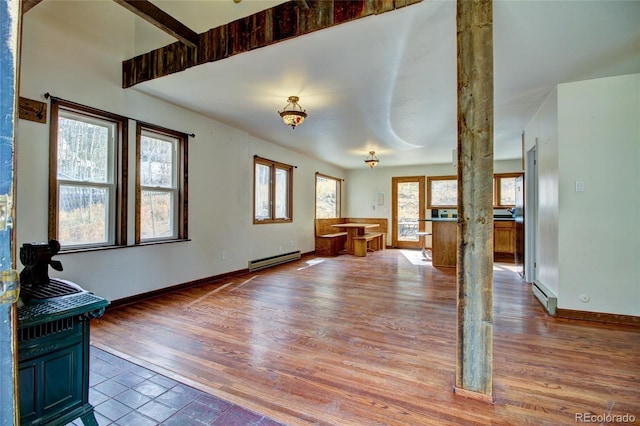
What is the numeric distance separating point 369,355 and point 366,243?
215 inches

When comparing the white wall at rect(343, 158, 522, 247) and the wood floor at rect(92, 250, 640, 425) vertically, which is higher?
the white wall at rect(343, 158, 522, 247)

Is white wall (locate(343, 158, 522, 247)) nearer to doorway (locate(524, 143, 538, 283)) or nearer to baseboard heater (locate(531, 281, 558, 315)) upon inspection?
doorway (locate(524, 143, 538, 283))

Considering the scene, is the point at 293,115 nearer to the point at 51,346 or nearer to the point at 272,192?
the point at 272,192

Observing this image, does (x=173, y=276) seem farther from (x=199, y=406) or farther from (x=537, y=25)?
(x=537, y=25)

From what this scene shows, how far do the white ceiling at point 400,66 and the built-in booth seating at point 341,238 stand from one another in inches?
134

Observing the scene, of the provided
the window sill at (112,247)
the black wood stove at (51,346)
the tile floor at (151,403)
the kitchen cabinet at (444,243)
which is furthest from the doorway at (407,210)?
the black wood stove at (51,346)

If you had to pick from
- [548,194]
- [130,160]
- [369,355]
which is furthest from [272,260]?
[548,194]

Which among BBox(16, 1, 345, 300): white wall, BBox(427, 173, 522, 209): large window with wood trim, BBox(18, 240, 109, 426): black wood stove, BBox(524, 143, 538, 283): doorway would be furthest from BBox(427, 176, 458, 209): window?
BBox(18, 240, 109, 426): black wood stove

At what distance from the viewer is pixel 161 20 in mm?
2500

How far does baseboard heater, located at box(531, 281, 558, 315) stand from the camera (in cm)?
322

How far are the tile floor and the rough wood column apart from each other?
1.20m

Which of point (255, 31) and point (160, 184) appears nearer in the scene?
point (255, 31)

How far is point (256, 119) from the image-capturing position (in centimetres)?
461

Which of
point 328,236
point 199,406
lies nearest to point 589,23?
point 199,406
